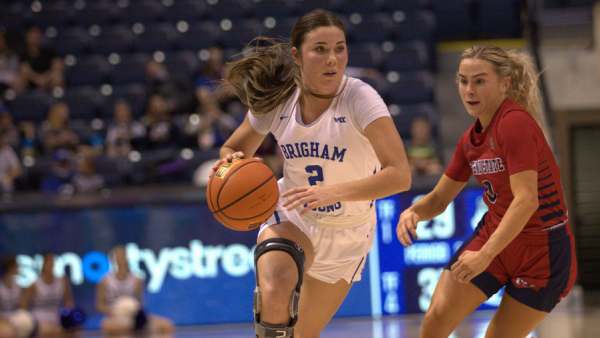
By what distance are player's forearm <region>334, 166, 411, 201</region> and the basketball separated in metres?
0.39

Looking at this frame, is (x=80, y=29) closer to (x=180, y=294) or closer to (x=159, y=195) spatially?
(x=159, y=195)

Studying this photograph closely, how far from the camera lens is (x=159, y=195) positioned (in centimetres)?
648

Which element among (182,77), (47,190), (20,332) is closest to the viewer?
(20,332)

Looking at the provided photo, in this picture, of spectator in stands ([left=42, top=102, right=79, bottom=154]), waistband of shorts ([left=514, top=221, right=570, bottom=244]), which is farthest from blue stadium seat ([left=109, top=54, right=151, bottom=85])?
waistband of shorts ([left=514, top=221, right=570, bottom=244])

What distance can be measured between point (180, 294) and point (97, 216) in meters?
1.20

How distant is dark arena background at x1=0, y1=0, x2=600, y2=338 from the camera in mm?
6328

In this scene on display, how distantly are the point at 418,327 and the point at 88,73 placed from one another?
7.05 m

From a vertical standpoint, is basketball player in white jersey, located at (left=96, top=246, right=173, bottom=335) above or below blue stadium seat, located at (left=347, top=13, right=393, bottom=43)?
below

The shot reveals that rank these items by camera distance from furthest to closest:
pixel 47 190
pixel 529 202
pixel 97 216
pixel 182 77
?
1. pixel 182 77
2. pixel 47 190
3. pixel 97 216
4. pixel 529 202

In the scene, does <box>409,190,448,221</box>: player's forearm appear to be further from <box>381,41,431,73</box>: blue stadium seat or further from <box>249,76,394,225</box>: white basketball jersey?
<box>381,41,431,73</box>: blue stadium seat

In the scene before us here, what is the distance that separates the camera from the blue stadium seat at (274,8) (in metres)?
10.9

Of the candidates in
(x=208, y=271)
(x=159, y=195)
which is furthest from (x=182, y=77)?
(x=208, y=271)

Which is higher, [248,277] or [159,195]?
[159,195]

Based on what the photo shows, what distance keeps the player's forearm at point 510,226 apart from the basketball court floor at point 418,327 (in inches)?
118
